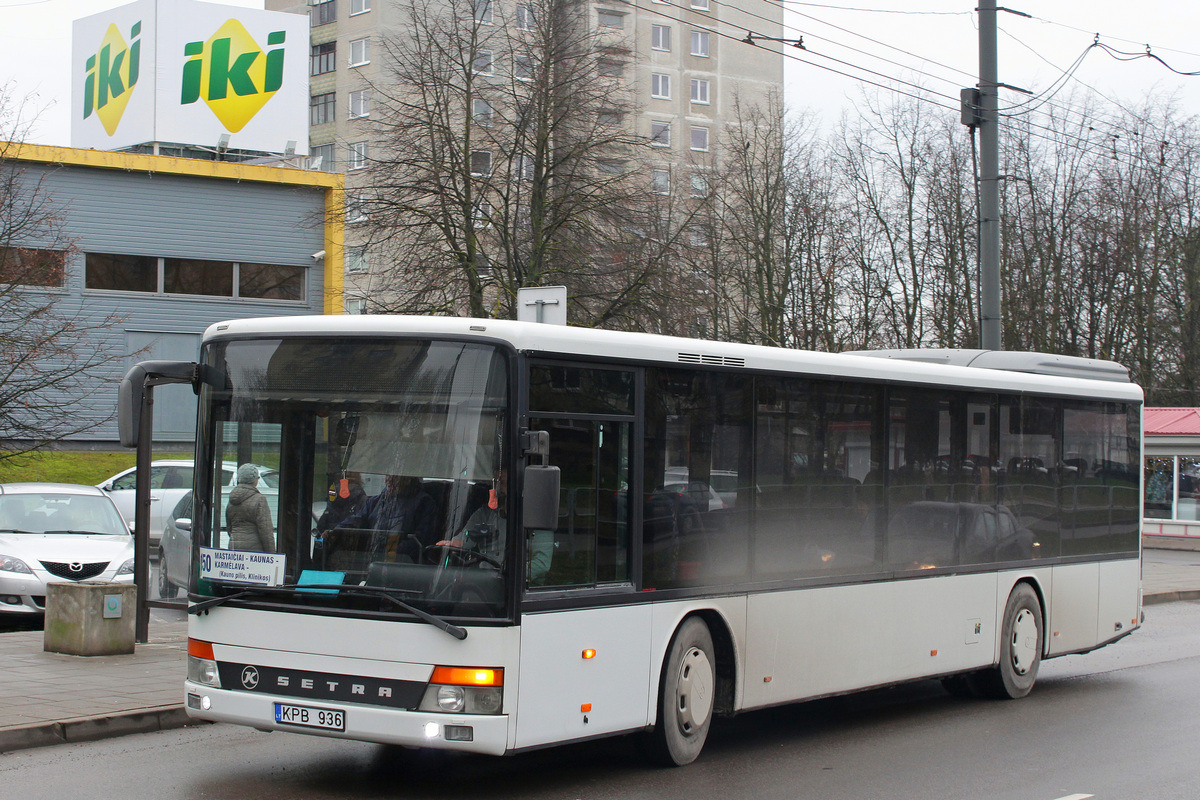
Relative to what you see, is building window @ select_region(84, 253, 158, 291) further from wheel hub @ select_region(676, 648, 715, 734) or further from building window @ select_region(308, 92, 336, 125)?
building window @ select_region(308, 92, 336, 125)

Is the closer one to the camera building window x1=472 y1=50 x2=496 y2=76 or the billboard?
building window x1=472 y1=50 x2=496 y2=76

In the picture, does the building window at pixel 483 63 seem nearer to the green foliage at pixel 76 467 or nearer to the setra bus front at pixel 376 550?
the green foliage at pixel 76 467

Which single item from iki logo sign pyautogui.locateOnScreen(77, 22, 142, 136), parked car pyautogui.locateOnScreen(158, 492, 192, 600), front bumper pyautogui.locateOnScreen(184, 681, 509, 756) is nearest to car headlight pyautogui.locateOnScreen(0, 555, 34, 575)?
parked car pyautogui.locateOnScreen(158, 492, 192, 600)

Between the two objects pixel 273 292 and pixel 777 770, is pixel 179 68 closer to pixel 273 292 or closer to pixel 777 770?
pixel 273 292

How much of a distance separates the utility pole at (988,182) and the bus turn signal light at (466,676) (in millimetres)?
10652

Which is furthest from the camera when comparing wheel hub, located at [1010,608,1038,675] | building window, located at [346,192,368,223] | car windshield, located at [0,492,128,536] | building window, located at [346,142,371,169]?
building window, located at [346,142,371,169]

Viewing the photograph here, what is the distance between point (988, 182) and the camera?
1625cm

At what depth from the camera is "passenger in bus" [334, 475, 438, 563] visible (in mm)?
6734

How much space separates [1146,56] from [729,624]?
1376cm

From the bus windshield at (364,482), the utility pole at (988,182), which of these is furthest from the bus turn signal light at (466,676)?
the utility pole at (988,182)

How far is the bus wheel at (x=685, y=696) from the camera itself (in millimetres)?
7734

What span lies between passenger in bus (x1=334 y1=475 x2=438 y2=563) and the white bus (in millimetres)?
11

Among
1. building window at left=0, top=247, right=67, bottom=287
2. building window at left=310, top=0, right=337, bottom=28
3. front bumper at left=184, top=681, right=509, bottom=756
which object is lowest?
front bumper at left=184, top=681, right=509, bottom=756

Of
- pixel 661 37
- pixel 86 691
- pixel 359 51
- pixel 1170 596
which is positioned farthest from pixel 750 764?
pixel 661 37
